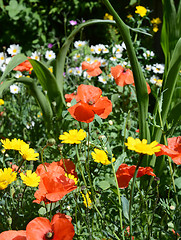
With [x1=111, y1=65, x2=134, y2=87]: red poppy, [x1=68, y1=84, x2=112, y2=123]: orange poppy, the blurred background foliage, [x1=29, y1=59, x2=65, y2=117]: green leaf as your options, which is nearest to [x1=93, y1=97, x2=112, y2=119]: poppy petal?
[x1=68, y1=84, x2=112, y2=123]: orange poppy

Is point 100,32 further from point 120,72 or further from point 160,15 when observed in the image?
point 120,72

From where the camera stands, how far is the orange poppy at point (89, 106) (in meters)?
0.90

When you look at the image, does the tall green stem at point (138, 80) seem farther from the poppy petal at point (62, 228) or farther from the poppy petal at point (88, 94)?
the poppy petal at point (62, 228)

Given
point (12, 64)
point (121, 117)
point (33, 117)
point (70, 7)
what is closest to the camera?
point (12, 64)

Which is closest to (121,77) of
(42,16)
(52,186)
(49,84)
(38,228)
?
(49,84)

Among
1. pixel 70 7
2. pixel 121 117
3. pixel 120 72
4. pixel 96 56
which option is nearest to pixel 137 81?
Result: pixel 120 72

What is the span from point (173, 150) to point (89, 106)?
0.29 metres

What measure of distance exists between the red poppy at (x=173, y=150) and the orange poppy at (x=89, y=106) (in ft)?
0.64

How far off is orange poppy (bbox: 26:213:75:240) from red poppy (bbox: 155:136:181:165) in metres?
0.33

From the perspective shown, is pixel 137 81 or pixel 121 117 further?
pixel 121 117

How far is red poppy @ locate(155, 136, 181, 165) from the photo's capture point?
2.85 feet

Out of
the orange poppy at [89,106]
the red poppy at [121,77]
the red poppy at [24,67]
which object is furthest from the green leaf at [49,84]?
the orange poppy at [89,106]

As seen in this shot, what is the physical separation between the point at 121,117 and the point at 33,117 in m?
0.58

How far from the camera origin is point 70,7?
350 cm
